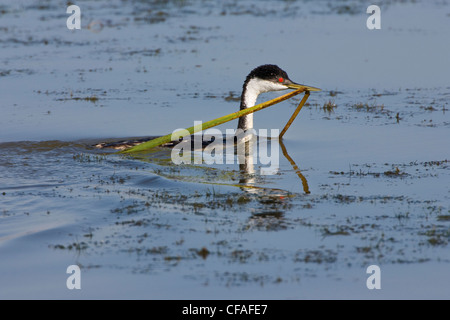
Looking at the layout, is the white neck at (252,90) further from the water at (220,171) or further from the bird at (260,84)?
the water at (220,171)

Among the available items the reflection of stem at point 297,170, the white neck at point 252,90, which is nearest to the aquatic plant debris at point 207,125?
the white neck at point 252,90

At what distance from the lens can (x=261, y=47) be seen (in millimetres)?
17406

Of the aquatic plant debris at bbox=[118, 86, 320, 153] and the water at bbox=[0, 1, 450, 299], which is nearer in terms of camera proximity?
the water at bbox=[0, 1, 450, 299]

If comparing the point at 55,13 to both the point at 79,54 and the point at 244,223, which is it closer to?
the point at 79,54

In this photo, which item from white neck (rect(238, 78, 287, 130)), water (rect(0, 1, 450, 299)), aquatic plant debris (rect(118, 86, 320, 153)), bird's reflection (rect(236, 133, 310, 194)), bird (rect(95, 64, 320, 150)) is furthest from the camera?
white neck (rect(238, 78, 287, 130))

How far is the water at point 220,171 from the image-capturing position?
19.7 feet

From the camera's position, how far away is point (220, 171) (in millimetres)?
9484

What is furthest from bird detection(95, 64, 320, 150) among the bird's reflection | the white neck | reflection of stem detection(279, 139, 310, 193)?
reflection of stem detection(279, 139, 310, 193)

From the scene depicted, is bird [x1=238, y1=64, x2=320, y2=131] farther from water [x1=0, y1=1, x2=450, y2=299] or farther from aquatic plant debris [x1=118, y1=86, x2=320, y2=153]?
water [x1=0, y1=1, x2=450, y2=299]

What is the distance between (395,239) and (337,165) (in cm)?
303

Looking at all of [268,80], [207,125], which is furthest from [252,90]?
[207,125]

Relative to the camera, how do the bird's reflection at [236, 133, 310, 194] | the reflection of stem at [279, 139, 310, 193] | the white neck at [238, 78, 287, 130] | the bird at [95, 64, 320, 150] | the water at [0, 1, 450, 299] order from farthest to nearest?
the white neck at [238, 78, 287, 130] < the bird at [95, 64, 320, 150] < the bird's reflection at [236, 133, 310, 194] < the reflection of stem at [279, 139, 310, 193] < the water at [0, 1, 450, 299]

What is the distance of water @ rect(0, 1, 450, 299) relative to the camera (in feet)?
19.7

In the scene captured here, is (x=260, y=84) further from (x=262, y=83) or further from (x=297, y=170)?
(x=297, y=170)
